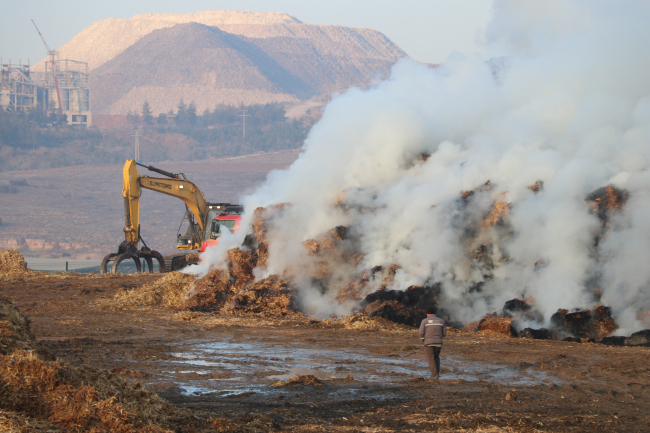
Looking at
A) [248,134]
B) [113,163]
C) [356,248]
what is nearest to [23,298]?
[356,248]

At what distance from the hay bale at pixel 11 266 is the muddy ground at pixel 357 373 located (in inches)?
384

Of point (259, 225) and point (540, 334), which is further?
point (259, 225)

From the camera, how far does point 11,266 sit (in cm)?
2588

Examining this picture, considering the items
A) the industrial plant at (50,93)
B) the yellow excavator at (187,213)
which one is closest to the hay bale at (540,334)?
the yellow excavator at (187,213)

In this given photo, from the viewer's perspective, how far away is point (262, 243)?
19.2 meters

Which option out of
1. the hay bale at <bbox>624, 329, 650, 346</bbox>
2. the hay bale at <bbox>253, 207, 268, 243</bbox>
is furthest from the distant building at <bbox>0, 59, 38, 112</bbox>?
the hay bale at <bbox>624, 329, 650, 346</bbox>

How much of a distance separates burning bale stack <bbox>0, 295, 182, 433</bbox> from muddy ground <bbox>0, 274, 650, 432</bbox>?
564mm

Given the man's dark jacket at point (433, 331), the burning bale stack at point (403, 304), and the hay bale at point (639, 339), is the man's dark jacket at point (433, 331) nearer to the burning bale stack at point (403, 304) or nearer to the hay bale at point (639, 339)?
the hay bale at point (639, 339)

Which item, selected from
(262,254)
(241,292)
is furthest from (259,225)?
(241,292)

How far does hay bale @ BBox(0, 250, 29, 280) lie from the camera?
992 inches

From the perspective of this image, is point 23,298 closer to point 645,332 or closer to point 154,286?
point 154,286

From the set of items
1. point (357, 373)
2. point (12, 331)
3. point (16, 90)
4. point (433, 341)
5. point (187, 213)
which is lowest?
point (357, 373)

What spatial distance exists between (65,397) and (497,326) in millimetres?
10683

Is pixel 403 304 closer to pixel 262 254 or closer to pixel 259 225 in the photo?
pixel 262 254
